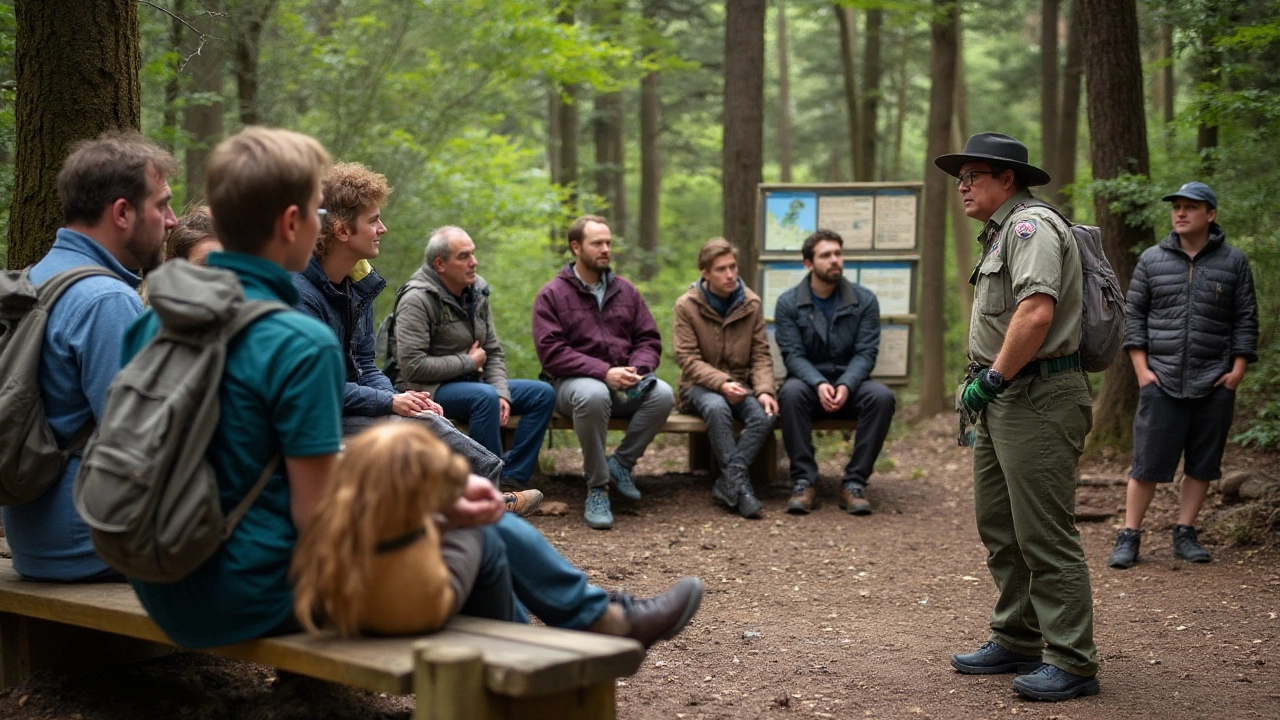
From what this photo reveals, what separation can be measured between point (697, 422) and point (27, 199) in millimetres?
4727

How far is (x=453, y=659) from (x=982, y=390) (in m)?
2.58

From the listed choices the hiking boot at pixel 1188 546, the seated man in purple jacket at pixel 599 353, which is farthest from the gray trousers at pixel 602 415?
the hiking boot at pixel 1188 546

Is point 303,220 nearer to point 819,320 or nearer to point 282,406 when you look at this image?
point 282,406

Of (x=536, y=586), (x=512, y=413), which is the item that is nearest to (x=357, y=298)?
(x=536, y=586)

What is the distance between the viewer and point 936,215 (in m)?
14.7

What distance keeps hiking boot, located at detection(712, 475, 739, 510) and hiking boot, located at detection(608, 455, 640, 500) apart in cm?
60

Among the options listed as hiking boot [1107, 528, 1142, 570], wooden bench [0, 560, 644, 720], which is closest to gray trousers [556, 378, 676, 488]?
hiking boot [1107, 528, 1142, 570]

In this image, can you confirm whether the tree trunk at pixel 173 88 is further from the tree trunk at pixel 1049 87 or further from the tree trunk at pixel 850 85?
the tree trunk at pixel 1049 87

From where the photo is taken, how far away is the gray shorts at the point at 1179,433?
656 centimetres

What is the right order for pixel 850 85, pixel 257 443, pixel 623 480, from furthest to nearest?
pixel 850 85 → pixel 623 480 → pixel 257 443

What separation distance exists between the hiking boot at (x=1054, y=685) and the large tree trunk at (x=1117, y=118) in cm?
495

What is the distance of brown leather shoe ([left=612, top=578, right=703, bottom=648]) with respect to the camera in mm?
3176

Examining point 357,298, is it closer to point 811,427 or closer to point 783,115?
point 811,427

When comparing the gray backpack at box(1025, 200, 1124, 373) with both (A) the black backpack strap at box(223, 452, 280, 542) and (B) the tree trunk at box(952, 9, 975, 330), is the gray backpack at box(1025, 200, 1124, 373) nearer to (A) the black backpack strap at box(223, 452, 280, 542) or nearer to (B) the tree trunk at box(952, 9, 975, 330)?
(A) the black backpack strap at box(223, 452, 280, 542)
